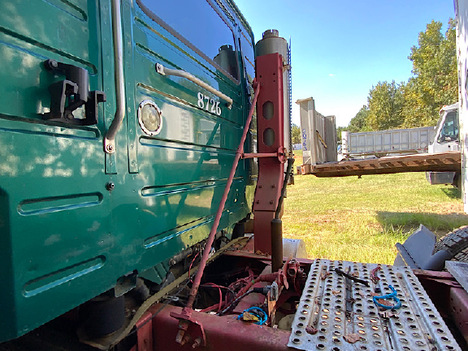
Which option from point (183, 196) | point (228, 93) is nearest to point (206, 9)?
point (228, 93)

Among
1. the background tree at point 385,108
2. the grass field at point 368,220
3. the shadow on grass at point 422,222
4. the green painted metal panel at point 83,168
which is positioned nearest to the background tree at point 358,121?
the background tree at point 385,108

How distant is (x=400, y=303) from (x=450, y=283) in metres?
0.72

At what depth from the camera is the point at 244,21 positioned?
3617 millimetres

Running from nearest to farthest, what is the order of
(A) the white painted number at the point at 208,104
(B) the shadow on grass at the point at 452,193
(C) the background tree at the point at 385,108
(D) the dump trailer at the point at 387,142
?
(A) the white painted number at the point at 208,104 → (B) the shadow on grass at the point at 452,193 → (D) the dump trailer at the point at 387,142 → (C) the background tree at the point at 385,108

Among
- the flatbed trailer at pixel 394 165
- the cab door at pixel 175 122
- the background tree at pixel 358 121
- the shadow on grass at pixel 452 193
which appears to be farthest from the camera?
the background tree at pixel 358 121

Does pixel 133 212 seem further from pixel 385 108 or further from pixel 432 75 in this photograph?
pixel 385 108

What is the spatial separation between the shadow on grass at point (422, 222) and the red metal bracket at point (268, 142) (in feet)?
15.0

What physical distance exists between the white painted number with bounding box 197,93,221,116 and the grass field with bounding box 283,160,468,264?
3.13 m

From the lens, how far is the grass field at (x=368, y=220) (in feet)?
16.0

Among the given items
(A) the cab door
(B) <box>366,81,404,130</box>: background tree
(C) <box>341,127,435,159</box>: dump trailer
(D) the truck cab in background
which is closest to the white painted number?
(A) the cab door

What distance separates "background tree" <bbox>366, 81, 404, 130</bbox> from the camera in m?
32.8

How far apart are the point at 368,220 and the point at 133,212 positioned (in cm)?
731

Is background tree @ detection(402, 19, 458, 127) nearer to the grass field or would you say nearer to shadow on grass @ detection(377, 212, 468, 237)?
the grass field

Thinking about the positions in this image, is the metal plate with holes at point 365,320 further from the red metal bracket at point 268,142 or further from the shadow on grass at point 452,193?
the shadow on grass at point 452,193
